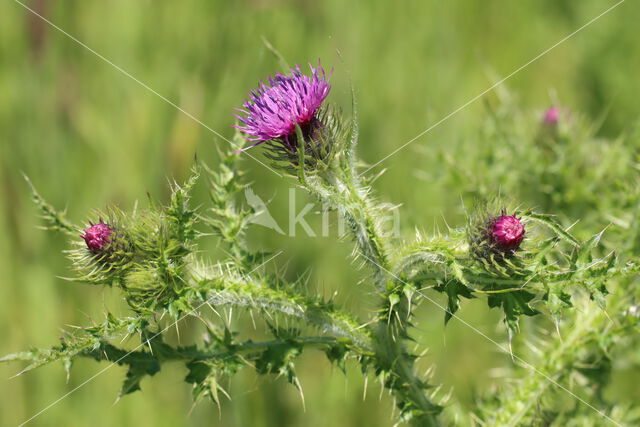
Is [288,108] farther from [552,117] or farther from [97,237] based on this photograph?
[552,117]

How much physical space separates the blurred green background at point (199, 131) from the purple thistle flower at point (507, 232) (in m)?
1.14

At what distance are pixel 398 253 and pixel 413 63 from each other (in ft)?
8.44

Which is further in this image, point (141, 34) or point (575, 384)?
point (141, 34)

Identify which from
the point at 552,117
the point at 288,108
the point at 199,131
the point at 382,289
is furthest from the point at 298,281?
the point at 199,131

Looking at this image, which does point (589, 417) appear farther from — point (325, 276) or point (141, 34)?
point (141, 34)

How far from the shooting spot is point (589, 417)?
2.07 m

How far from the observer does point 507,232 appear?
1.51m

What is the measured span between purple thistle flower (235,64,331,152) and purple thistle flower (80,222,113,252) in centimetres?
47

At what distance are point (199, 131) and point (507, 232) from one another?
6.93 ft

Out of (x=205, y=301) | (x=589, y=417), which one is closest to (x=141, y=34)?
(x=205, y=301)

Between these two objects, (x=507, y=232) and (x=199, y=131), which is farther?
(x=199, y=131)

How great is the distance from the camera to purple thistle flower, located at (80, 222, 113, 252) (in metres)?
1.65

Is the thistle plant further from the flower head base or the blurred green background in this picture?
the blurred green background

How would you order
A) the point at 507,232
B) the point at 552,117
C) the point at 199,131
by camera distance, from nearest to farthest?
the point at 507,232, the point at 552,117, the point at 199,131
